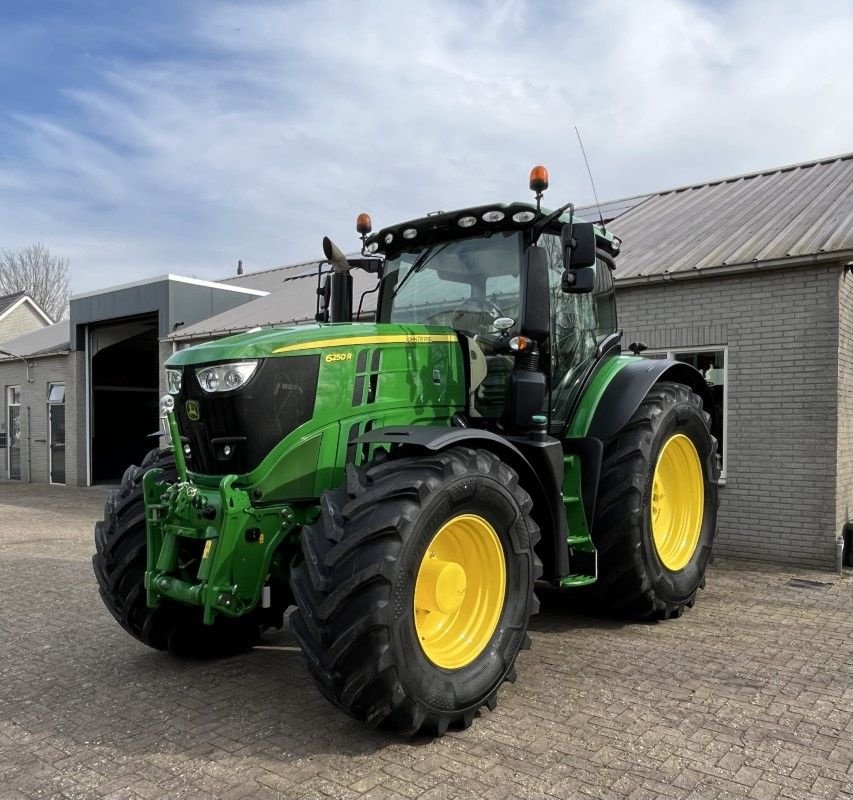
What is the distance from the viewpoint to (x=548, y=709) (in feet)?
13.0

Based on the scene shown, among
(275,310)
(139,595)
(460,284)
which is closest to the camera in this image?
(139,595)

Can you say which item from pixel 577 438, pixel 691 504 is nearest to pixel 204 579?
pixel 577 438

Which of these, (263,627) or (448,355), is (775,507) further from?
(263,627)

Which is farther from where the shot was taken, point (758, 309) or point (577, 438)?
point (758, 309)

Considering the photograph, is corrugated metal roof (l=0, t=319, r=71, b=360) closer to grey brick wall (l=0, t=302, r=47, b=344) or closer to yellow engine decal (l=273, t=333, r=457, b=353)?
grey brick wall (l=0, t=302, r=47, b=344)

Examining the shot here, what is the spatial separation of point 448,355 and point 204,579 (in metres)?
1.84

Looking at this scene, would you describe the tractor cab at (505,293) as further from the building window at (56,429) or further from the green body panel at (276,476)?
the building window at (56,429)

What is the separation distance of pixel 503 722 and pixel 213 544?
1.65 metres

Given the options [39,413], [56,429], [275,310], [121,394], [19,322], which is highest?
[19,322]

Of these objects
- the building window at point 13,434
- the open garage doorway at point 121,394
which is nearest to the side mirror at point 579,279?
the open garage doorway at point 121,394

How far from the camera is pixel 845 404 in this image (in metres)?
7.86

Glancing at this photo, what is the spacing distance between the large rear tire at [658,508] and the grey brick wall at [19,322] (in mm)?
28172

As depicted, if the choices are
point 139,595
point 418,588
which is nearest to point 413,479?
point 418,588

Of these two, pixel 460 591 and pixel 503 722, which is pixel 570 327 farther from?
pixel 503 722
